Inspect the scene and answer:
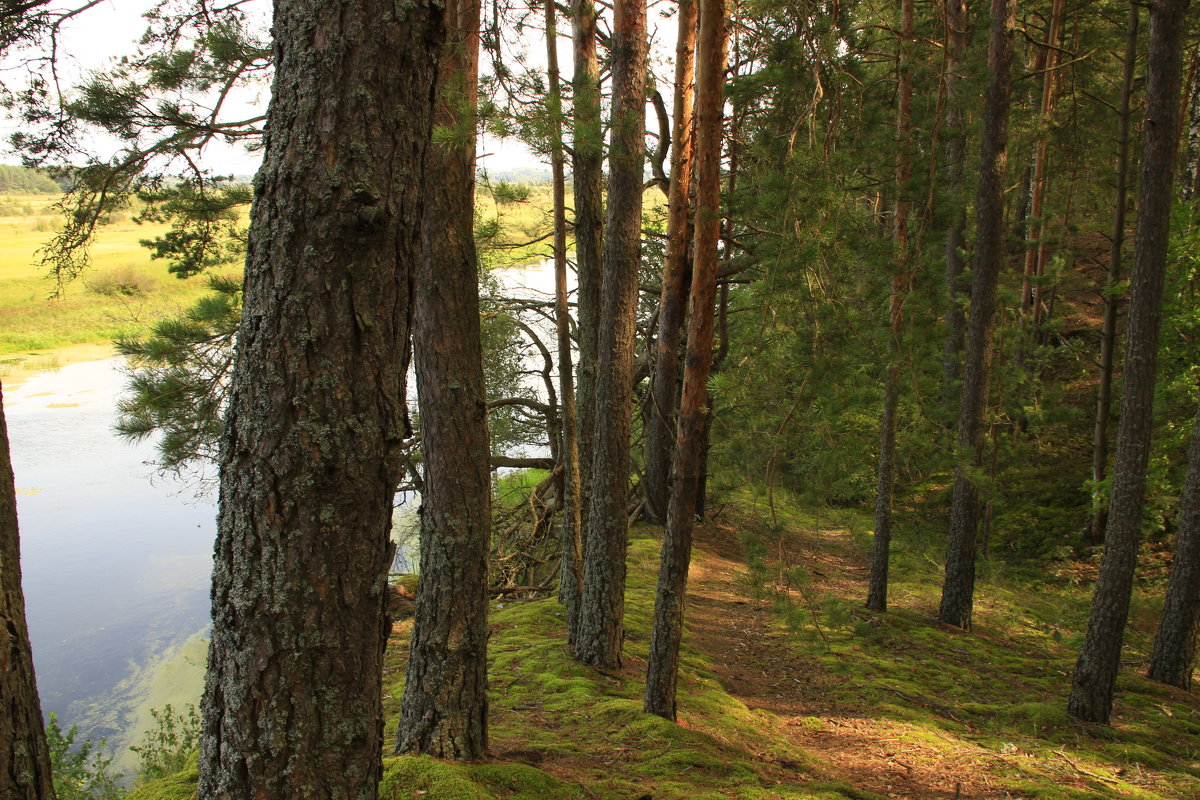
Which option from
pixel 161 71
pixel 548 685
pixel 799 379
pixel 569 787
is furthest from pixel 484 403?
pixel 161 71

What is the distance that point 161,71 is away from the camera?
511cm

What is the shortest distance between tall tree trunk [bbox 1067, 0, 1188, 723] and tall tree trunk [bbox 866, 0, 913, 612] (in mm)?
1873

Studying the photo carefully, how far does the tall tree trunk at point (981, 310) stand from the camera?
290 inches

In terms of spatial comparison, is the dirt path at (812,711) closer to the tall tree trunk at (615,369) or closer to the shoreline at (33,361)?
the tall tree trunk at (615,369)

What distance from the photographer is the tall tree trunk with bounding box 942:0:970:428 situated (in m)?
6.80

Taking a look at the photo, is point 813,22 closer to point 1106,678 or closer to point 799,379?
point 799,379

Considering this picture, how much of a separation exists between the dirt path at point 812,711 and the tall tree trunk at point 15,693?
171 inches

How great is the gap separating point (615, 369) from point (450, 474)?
2164 millimetres

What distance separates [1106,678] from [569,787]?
211 inches

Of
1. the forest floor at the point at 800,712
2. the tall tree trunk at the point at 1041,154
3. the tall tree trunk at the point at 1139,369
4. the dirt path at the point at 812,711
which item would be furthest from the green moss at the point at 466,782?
the tall tree trunk at the point at 1041,154

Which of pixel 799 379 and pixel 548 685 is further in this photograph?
pixel 548 685

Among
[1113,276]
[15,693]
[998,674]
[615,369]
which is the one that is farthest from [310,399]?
[1113,276]

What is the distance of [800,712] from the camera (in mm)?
6266

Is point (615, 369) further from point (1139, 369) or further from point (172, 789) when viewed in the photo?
point (1139, 369)
